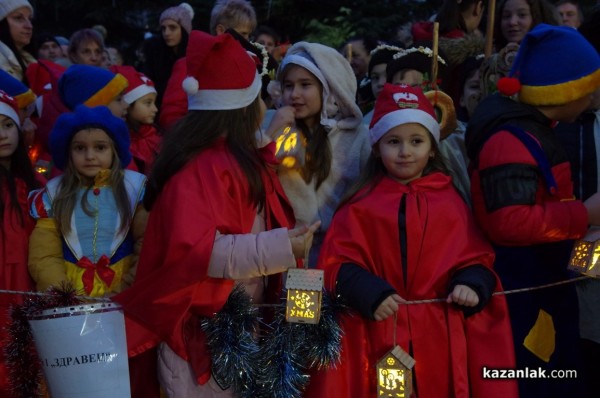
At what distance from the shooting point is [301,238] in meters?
3.88

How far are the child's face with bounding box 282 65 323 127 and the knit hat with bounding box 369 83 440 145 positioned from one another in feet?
1.80

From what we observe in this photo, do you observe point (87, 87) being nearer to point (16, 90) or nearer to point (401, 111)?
point (16, 90)

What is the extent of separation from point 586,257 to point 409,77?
2.29 metres

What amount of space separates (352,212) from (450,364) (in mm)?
939

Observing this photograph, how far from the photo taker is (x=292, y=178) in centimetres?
488

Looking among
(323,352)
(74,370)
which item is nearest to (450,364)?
(323,352)

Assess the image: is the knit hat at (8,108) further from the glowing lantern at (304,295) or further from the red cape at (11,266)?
the glowing lantern at (304,295)

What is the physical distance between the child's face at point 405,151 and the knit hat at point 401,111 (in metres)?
0.04

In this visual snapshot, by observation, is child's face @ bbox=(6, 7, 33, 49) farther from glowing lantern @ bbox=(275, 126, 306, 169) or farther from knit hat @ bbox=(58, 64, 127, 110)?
glowing lantern @ bbox=(275, 126, 306, 169)

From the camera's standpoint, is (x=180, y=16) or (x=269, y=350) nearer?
(x=269, y=350)

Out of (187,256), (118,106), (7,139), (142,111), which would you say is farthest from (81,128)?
(142,111)

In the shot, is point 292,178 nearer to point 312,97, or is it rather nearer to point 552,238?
point 312,97

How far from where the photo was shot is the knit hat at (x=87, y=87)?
6438 millimetres

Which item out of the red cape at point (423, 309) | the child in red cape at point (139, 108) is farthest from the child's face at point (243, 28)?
the red cape at point (423, 309)
